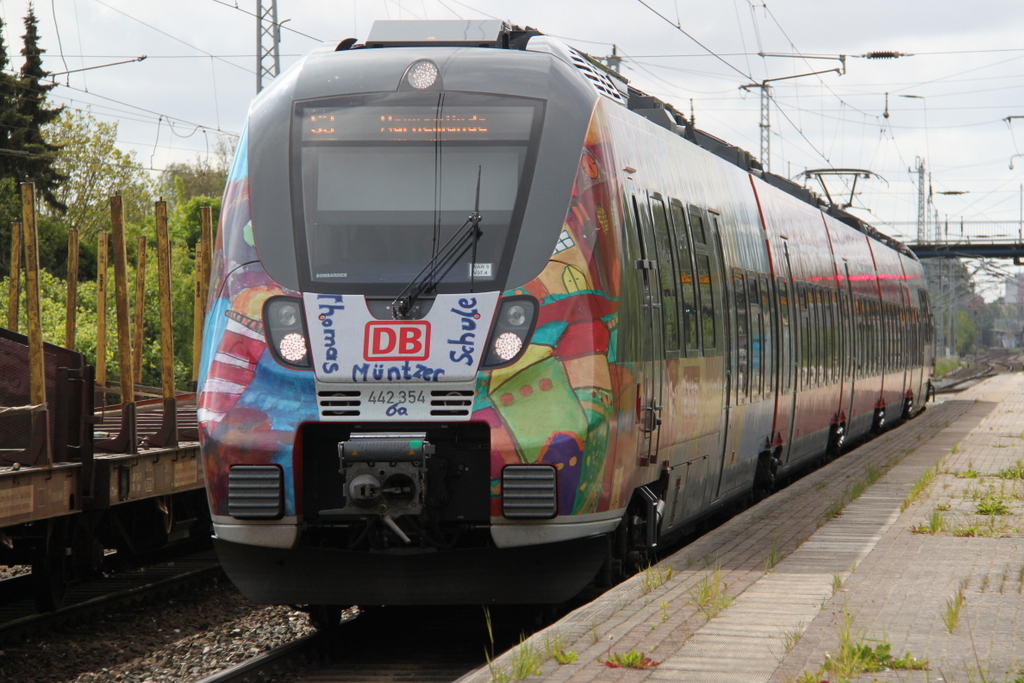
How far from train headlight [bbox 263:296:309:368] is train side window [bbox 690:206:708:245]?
13.0 feet

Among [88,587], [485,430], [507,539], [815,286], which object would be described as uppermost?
[815,286]

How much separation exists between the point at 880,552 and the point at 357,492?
3519 mm

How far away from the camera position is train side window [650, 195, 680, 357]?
9.19 meters

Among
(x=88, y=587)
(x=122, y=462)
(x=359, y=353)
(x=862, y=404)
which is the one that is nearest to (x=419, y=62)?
(x=359, y=353)

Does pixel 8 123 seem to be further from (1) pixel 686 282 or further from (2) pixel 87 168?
(1) pixel 686 282

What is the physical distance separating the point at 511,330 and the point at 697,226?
3.68m

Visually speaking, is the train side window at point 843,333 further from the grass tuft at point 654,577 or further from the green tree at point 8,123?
the green tree at point 8,123

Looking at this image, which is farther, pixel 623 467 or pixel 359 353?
pixel 623 467

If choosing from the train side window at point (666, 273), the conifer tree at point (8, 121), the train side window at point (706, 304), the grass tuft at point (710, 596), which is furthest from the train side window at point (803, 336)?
the conifer tree at point (8, 121)

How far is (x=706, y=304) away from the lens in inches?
418

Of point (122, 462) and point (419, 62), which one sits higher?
point (419, 62)

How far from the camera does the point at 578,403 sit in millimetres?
7398

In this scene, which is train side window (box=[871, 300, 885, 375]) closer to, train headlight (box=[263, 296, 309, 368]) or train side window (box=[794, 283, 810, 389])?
train side window (box=[794, 283, 810, 389])

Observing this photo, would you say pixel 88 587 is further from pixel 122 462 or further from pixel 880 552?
pixel 880 552
